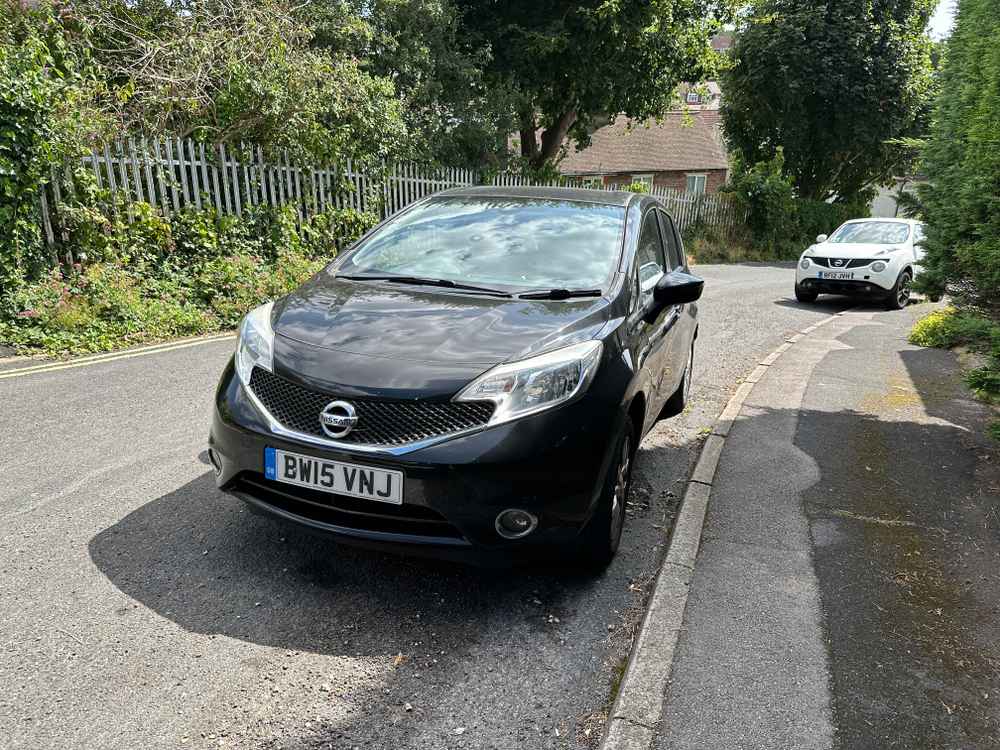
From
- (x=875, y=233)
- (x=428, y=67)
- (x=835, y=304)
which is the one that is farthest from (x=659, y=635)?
(x=428, y=67)

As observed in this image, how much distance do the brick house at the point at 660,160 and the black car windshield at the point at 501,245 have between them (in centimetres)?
3495

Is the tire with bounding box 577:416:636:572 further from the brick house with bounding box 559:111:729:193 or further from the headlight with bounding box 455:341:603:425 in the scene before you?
the brick house with bounding box 559:111:729:193

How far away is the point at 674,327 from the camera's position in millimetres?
4652

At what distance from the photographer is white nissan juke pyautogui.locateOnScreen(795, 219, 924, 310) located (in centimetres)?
1249

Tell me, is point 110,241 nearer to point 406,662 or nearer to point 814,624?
point 406,662

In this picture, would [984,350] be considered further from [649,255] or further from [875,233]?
[875,233]

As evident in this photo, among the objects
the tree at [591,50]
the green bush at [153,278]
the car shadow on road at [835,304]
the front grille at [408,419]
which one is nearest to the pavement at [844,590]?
the front grille at [408,419]

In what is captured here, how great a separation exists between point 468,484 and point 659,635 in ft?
3.34

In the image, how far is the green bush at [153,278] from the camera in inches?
290

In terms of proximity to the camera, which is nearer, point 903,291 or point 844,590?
point 844,590

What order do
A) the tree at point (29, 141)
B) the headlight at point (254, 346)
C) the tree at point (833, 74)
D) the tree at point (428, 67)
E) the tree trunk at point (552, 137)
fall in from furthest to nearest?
the tree at point (833, 74), the tree trunk at point (552, 137), the tree at point (428, 67), the tree at point (29, 141), the headlight at point (254, 346)

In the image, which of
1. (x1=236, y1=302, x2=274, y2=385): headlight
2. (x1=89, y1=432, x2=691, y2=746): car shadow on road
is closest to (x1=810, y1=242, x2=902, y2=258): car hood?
(x1=89, y1=432, x2=691, y2=746): car shadow on road

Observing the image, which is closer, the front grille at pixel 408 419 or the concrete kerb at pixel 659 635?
the concrete kerb at pixel 659 635

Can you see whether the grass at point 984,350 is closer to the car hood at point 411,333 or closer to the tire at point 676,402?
the tire at point 676,402
